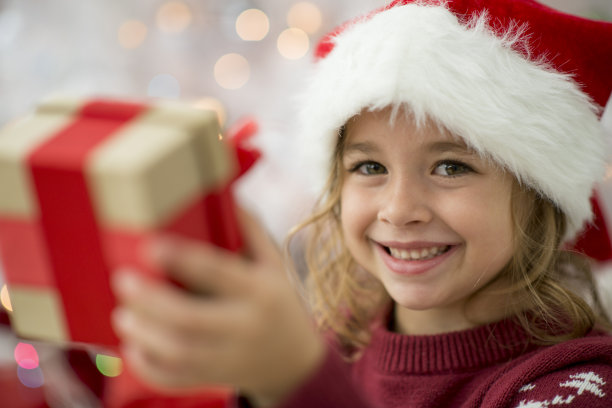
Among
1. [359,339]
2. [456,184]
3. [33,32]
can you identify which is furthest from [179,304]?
[33,32]

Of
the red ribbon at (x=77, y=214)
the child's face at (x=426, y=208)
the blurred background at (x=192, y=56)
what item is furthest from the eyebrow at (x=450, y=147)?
the blurred background at (x=192, y=56)

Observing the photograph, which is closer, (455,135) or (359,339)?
(455,135)

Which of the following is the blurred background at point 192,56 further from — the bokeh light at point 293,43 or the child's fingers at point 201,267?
the child's fingers at point 201,267

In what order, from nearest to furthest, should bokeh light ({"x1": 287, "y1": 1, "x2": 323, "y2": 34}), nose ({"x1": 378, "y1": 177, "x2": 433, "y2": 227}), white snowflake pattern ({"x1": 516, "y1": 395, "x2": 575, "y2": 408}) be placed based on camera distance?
white snowflake pattern ({"x1": 516, "y1": 395, "x2": 575, "y2": 408}) → nose ({"x1": 378, "y1": 177, "x2": 433, "y2": 227}) → bokeh light ({"x1": 287, "y1": 1, "x2": 323, "y2": 34})

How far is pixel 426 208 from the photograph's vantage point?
37.9 inches

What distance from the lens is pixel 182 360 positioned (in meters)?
0.45

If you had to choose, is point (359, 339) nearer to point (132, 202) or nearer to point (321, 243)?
point (321, 243)

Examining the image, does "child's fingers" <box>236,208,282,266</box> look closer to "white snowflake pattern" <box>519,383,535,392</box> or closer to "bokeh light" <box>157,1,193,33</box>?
"white snowflake pattern" <box>519,383,535,392</box>

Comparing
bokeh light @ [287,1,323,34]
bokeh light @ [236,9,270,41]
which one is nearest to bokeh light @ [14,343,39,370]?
bokeh light @ [236,9,270,41]

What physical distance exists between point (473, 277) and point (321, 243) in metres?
0.43

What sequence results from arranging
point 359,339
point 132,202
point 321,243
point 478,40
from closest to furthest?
point 132,202
point 478,40
point 359,339
point 321,243

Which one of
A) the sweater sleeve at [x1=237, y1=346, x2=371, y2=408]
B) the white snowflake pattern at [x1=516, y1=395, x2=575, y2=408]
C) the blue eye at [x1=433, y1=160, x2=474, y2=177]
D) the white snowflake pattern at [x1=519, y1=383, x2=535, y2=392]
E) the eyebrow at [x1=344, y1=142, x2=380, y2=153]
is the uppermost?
the blue eye at [x1=433, y1=160, x2=474, y2=177]

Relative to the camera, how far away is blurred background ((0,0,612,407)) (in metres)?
2.12

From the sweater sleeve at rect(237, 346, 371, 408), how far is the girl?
379 mm
